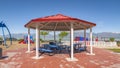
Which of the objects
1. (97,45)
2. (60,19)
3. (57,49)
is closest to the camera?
(60,19)

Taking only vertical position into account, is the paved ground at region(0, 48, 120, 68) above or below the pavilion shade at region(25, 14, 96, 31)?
below

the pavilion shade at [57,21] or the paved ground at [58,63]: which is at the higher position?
the pavilion shade at [57,21]

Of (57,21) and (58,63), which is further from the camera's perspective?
(57,21)

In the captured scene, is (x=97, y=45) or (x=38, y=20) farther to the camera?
(x=97, y=45)

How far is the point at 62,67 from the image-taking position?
822 cm

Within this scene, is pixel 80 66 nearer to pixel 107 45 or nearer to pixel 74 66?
pixel 74 66

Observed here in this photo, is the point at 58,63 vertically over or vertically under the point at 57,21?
under

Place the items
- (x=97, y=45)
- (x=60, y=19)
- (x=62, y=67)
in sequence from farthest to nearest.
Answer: (x=97, y=45), (x=60, y=19), (x=62, y=67)

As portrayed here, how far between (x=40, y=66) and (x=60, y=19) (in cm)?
377

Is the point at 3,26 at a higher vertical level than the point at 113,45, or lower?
higher

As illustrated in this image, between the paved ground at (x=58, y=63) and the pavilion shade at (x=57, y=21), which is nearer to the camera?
the paved ground at (x=58, y=63)

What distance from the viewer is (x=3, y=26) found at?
73.6 feet

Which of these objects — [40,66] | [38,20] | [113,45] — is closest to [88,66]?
[40,66]

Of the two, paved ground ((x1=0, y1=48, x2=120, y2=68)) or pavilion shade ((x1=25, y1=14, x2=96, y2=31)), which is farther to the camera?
pavilion shade ((x1=25, y1=14, x2=96, y2=31))
